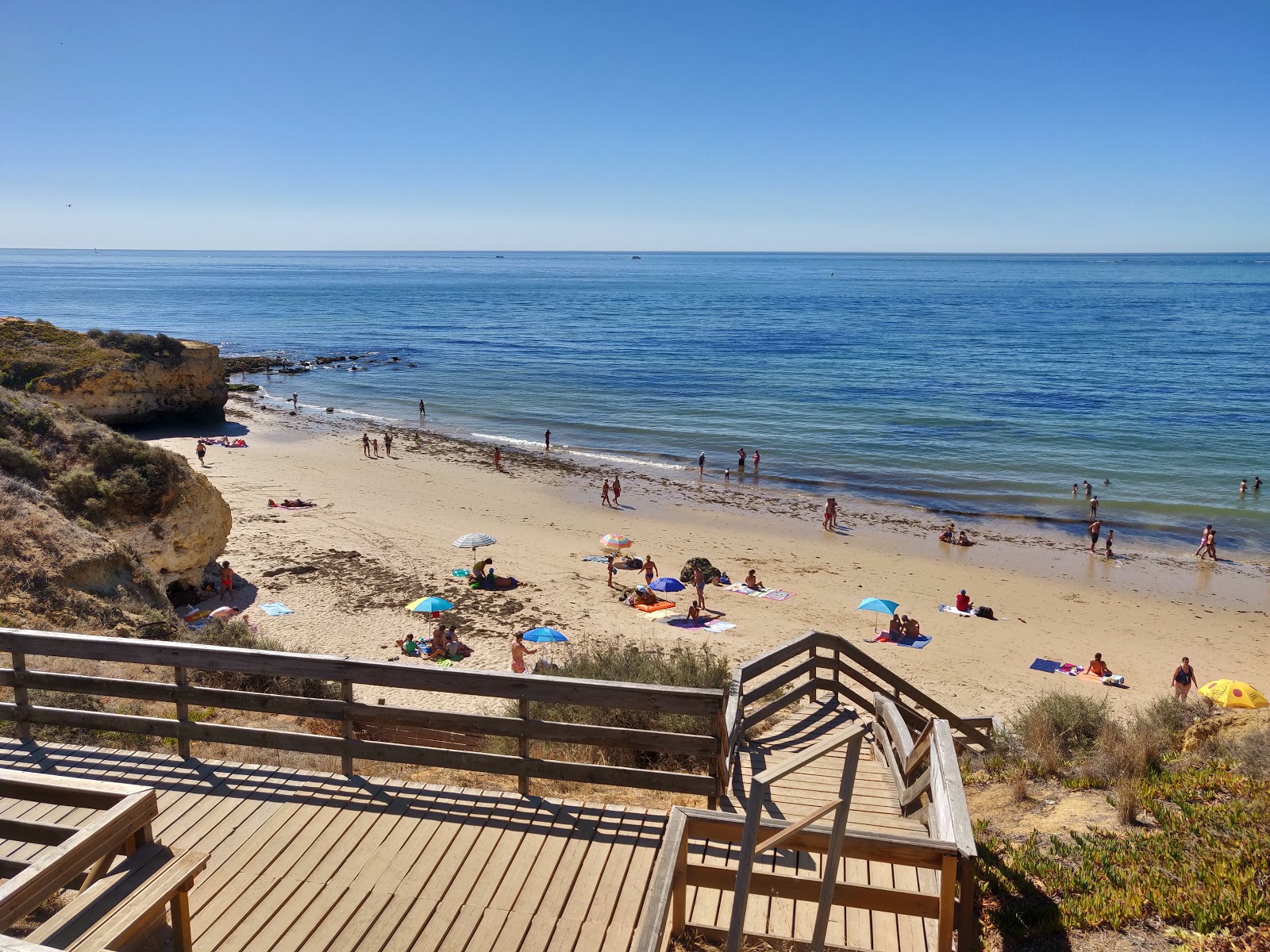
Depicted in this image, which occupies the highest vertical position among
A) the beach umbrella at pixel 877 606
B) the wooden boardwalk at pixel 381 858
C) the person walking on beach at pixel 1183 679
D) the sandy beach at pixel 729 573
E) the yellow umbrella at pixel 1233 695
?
the wooden boardwalk at pixel 381 858

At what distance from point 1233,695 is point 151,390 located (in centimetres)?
3926

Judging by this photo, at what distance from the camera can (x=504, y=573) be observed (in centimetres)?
2156

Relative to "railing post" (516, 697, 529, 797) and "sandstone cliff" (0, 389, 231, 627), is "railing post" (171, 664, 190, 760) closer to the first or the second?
"railing post" (516, 697, 529, 797)

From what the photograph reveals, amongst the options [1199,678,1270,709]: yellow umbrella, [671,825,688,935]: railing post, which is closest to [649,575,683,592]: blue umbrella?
[1199,678,1270,709]: yellow umbrella

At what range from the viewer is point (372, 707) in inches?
215

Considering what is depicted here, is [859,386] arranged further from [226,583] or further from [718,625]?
[226,583]

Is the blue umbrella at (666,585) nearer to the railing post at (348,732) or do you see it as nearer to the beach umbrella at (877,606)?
the beach umbrella at (877,606)

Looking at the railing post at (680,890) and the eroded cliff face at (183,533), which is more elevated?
the railing post at (680,890)

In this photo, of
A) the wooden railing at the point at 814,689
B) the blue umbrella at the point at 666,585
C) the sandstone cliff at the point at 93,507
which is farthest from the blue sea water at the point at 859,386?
the sandstone cliff at the point at 93,507

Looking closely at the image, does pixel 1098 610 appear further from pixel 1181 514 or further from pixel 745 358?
pixel 745 358

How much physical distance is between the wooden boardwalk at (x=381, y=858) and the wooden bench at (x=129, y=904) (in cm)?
47

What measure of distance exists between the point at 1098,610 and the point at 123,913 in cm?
2125

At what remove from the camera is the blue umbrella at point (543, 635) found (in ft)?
52.7

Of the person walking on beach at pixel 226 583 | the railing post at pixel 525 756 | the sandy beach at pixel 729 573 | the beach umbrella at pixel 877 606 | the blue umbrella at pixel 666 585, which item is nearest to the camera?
the railing post at pixel 525 756
